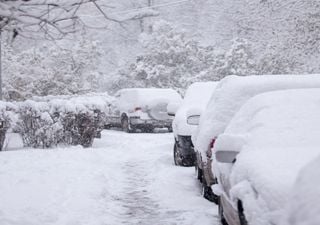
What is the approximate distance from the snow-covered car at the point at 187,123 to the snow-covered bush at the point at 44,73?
A: 14793 mm

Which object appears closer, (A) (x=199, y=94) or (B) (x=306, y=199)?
(B) (x=306, y=199)

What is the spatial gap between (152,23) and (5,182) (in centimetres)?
2919

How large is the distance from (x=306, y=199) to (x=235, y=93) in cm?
433

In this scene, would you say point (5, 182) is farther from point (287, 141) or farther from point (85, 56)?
point (85, 56)

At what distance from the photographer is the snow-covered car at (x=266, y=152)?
133 inches

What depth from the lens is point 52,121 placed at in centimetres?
1250

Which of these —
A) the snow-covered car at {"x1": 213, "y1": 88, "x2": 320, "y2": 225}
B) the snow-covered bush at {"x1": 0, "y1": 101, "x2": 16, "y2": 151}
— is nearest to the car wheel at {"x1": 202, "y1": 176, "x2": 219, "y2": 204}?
the snow-covered car at {"x1": 213, "y1": 88, "x2": 320, "y2": 225}

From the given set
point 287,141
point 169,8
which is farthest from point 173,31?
point 287,141

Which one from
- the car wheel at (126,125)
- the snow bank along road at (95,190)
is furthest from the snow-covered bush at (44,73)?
the snow bank along road at (95,190)

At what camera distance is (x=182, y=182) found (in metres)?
8.94

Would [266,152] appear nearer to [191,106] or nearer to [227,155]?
[227,155]

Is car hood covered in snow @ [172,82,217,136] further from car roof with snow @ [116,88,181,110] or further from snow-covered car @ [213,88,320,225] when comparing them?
car roof with snow @ [116,88,181,110]

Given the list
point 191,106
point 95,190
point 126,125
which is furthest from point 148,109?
point 95,190

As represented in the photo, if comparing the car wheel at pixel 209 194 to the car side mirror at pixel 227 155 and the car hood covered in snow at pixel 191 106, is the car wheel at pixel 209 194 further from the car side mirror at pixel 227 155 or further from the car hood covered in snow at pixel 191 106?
the car side mirror at pixel 227 155
